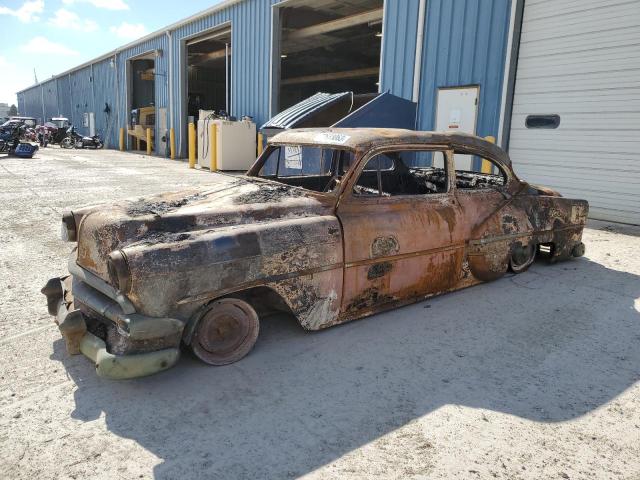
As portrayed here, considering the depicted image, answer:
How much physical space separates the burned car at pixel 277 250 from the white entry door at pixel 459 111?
4877 mm

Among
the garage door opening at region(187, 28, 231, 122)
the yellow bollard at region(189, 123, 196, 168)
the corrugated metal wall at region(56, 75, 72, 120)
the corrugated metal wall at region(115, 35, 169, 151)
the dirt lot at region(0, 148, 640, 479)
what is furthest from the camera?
the corrugated metal wall at region(56, 75, 72, 120)

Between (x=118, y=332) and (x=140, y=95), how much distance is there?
27.0m

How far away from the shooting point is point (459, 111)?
9461 mm

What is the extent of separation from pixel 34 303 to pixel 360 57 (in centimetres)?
Result: 2092

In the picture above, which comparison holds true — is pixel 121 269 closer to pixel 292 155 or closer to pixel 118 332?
pixel 118 332

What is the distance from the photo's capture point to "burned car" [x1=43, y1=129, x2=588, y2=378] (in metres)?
2.76

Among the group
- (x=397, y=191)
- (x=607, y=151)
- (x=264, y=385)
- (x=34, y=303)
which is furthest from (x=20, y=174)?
(x=607, y=151)

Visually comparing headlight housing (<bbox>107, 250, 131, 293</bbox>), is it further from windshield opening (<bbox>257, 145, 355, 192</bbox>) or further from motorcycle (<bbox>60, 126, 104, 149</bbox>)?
motorcycle (<bbox>60, 126, 104, 149</bbox>)

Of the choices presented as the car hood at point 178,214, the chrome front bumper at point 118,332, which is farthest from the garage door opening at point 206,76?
the chrome front bumper at point 118,332

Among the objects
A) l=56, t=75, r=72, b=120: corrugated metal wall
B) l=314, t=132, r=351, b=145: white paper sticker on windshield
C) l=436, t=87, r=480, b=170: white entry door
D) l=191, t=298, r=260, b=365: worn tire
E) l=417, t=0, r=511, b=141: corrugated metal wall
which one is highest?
l=56, t=75, r=72, b=120: corrugated metal wall

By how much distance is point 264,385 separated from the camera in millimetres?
2865

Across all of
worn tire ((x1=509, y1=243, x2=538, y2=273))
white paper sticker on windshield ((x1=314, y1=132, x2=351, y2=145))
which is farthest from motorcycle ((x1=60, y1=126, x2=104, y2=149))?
worn tire ((x1=509, y1=243, x2=538, y2=273))

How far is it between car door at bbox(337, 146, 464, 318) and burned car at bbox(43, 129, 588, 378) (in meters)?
0.01

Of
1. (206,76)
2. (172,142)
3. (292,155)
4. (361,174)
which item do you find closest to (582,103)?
(361,174)
